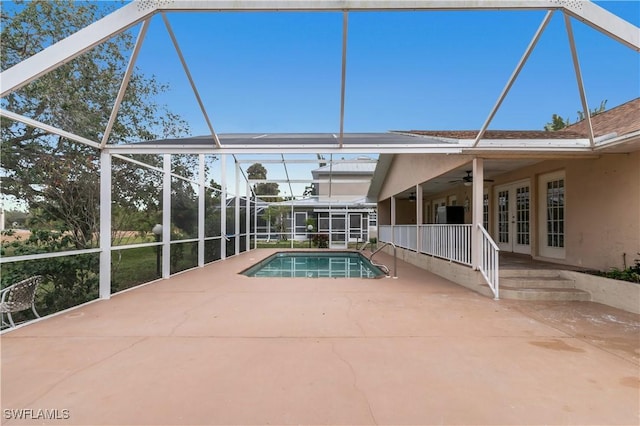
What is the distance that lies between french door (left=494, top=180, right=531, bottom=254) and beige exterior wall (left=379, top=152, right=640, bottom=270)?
0.36 m

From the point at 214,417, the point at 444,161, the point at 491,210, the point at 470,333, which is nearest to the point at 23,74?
the point at 214,417

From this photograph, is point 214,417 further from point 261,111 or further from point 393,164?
point 393,164

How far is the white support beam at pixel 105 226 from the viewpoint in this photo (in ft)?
19.5

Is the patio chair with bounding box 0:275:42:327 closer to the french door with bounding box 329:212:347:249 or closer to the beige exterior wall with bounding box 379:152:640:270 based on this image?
the beige exterior wall with bounding box 379:152:640:270

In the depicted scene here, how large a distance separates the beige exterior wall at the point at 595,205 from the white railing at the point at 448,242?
1.50 meters

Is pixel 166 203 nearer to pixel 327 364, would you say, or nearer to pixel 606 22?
pixel 327 364

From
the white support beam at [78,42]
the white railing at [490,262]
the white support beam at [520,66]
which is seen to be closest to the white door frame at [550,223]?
the white railing at [490,262]

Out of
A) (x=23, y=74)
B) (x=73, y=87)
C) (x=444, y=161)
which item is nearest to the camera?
(x=23, y=74)

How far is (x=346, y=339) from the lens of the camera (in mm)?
3895

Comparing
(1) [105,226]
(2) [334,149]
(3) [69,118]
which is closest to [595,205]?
(2) [334,149]

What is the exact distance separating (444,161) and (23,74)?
7874mm

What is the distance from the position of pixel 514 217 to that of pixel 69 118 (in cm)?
1145

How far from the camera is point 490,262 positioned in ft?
20.6

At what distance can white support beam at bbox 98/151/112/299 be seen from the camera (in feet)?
19.5
